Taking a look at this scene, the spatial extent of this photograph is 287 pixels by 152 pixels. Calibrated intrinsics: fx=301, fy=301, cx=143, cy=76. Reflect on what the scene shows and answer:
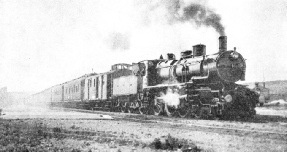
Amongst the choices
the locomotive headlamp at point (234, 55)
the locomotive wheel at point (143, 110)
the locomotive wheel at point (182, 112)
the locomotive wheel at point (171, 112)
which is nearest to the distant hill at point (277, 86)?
the locomotive wheel at point (143, 110)

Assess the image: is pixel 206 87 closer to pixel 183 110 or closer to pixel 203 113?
pixel 203 113

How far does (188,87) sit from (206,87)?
0.97m

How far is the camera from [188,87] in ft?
49.0

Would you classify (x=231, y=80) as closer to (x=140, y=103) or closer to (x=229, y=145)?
(x=140, y=103)

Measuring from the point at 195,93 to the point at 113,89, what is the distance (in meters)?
9.66

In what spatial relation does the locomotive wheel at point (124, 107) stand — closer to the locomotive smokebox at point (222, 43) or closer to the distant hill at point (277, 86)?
the locomotive smokebox at point (222, 43)

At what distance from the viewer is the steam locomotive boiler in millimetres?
13727

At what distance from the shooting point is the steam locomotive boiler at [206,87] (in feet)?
45.0

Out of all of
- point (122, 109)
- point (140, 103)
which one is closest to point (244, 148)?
point (140, 103)

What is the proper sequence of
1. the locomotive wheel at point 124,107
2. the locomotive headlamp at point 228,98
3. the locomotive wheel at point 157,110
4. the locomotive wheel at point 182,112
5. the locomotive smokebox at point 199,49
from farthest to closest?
the locomotive wheel at point 124,107, the locomotive wheel at point 157,110, the locomotive smokebox at point 199,49, the locomotive wheel at point 182,112, the locomotive headlamp at point 228,98

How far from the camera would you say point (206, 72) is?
47.8 ft

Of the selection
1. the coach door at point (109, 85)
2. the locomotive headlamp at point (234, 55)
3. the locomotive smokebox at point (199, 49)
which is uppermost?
the locomotive smokebox at point (199, 49)

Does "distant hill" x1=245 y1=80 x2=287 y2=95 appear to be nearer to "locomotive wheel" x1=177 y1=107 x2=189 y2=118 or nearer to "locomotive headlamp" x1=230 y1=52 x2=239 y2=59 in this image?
"locomotive wheel" x1=177 y1=107 x2=189 y2=118

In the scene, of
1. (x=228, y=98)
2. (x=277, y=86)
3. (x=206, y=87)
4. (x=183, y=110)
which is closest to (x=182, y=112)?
(x=183, y=110)
